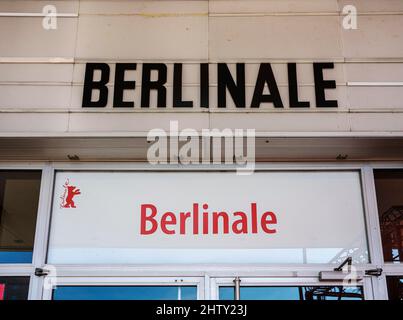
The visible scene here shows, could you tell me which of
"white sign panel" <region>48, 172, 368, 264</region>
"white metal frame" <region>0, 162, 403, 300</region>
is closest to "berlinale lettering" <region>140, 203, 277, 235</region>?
"white sign panel" <region>48, 172, 368, 264</region>

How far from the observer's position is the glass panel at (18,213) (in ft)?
13.8

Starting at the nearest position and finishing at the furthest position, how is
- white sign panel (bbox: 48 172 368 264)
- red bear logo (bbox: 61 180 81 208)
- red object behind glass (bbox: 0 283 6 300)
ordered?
red object behind glass (bbox: 0 283 6 300), white sign panel (bbox: 48 172 368 264), red bear logo (bbox: 61 180 81 208)

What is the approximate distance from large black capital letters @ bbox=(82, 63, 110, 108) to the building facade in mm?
11

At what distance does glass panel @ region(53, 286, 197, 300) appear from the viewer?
161 inches

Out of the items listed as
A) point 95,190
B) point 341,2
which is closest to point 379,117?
point 341,2

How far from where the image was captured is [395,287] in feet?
13.4

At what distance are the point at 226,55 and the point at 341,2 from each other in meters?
1.01

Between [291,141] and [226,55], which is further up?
[226,55]

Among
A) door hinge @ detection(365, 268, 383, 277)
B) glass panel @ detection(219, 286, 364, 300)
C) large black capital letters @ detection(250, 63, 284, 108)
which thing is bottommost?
glass panel @ detection(219, 286, 364, 300)

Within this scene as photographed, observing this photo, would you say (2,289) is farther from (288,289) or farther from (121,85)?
(288,289)

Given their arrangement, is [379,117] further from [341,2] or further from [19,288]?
[19,288]

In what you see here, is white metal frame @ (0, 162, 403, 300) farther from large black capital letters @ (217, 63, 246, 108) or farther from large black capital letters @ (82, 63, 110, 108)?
large black capital letters @ (217, 63, 246, 108)

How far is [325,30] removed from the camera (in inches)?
175

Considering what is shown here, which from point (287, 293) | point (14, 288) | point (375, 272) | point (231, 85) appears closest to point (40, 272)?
point (14, 288)
